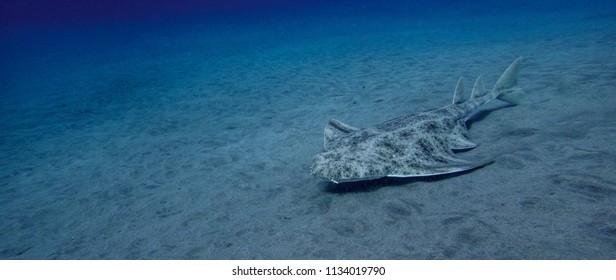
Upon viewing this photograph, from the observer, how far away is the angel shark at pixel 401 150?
3840 mm

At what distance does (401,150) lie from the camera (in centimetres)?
411

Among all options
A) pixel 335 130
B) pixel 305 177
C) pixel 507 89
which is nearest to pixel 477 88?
pixel 507 89

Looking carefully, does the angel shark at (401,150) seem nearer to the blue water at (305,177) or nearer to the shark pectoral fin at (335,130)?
the shark pectoral fin at (335,130)

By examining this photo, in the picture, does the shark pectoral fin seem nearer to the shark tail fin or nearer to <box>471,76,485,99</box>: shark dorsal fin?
<box>471,76,485,99</box>: shark dorsal fin

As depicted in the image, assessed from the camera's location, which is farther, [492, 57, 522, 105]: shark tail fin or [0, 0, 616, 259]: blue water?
[492, 57, 522, 105]: shark tail fin

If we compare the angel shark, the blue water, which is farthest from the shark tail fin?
the angel shark

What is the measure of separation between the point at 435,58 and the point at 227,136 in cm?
1030

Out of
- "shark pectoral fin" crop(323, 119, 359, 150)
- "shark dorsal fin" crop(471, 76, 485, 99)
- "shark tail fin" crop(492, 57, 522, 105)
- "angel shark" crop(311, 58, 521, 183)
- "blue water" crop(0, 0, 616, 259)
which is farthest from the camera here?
"shark tail fin" crop(492, 57, 522, 105)

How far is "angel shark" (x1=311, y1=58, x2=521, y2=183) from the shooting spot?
384cm

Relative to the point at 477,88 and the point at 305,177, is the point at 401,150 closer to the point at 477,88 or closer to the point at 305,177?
the point at 305,177

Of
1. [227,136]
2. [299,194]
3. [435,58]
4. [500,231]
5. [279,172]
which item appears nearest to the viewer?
[500,231]

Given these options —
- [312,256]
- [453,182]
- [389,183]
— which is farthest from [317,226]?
[453,182]

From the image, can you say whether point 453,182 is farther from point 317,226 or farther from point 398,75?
point 398,75

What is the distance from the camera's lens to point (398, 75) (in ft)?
37.0
